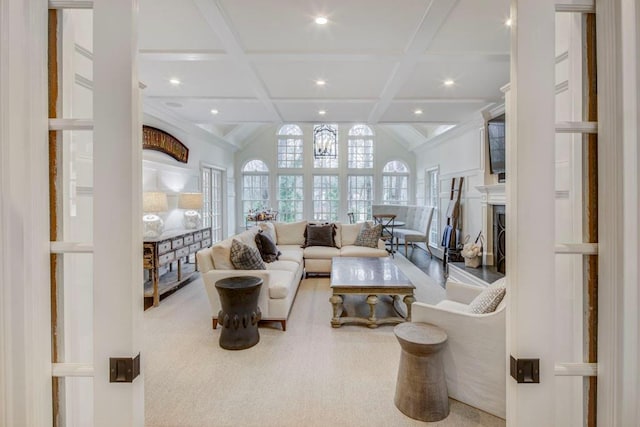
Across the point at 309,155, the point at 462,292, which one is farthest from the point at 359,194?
the point at 462,292

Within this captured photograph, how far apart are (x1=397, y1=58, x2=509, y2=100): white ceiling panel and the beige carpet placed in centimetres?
289

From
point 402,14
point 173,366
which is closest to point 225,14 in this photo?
point 402,14

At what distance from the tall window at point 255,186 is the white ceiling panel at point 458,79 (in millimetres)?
5772

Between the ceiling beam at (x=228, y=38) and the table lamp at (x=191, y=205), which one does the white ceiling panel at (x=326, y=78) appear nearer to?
the ceiling beam at (x=228, y=38)

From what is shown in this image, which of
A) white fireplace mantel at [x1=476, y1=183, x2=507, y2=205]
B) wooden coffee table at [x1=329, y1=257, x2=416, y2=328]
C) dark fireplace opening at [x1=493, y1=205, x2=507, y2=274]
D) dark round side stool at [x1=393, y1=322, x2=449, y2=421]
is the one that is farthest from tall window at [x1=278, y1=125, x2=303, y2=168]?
dark round side stool at [x1=393, y1=322, x2=449, y2=421]

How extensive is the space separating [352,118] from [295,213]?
4.31 m

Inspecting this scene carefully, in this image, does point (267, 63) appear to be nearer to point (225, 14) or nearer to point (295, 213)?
point (225, 14)

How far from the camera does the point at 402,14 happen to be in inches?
95.6

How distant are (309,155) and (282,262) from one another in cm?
572

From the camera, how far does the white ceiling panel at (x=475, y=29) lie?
230 cm

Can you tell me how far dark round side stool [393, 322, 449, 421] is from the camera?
1.90 metres

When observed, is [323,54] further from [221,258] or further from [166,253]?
[166,253]

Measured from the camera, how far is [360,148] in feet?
31.2

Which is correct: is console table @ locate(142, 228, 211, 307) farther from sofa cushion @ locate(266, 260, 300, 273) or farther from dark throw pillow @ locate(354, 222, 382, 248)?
dark throw pillow @ locate(354, 222, 382, 248)
